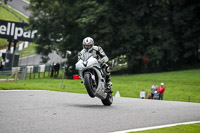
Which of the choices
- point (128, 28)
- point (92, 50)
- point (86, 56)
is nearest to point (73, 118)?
point (86, 56)

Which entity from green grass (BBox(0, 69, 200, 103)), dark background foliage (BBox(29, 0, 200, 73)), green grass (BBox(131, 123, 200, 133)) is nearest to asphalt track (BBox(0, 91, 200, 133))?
green grass (BBox(131, 123, 200, 133))

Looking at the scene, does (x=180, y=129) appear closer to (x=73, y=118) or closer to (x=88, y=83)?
(x=73, y=118)

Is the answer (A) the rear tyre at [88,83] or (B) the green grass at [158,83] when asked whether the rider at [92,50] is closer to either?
(A) the rear tyre at [88,83]

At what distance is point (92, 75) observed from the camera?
439 inches

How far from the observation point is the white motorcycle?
35.9 feet

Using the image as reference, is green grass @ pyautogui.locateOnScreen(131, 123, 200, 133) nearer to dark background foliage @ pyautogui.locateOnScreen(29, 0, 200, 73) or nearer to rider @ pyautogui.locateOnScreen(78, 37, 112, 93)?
rider @ pyautogui.locateOnScreen(78, 37, 112, 93)

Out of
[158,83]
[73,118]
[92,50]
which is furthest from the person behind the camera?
[158,83]

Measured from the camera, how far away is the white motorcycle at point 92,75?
35.9 feet

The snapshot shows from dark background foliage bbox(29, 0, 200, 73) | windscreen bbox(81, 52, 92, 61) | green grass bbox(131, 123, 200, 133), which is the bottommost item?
green grass bbox(131, 123, 200, 133)

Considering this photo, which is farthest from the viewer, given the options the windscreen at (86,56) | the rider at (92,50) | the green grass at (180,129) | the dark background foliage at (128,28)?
the dark background foliage at (128,28)

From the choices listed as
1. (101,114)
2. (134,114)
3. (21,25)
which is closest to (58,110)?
(101,114)

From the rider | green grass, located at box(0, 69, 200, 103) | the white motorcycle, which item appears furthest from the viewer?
green grass, located at box(0, 69, 200, 103)

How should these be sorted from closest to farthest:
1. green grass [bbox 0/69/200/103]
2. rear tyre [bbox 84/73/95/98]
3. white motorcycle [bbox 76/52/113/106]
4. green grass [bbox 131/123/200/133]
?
1. green grass [bbox 131/123/200/133]
2. rear tyre [bbox 84/73/95/98]
3. white motorcycle [bbox 76/52/113/106]
4. green grass [bbox 0/69/200/103]

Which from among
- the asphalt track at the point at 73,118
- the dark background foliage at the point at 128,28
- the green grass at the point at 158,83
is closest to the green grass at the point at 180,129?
the asphalt track at the point at 73,118
